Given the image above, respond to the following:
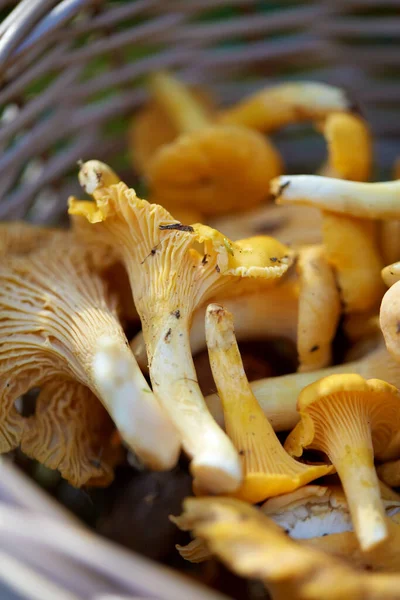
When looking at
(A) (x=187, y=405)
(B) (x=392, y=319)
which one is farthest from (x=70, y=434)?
(B) (x=392, y=319)

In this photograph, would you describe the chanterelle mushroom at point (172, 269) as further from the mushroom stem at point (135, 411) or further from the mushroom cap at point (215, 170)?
the mushroom cap at point (215, 170)

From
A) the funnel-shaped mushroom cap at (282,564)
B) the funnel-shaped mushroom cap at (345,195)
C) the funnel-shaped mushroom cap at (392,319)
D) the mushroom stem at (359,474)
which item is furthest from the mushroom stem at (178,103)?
the funnel-shaped mushroom cap at (282,564)

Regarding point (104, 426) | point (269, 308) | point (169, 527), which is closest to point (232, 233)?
point (269, 308)

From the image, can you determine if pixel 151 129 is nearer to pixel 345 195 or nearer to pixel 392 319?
pixel 345 195

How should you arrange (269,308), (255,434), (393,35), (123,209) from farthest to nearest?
(393,35)
(269,308)
(123,209)
(255,434)

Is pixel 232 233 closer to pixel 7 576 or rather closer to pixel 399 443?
pixel 399 443

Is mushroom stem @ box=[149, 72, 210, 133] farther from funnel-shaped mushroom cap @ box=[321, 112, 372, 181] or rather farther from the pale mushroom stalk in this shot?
the pale mushroom stalk
